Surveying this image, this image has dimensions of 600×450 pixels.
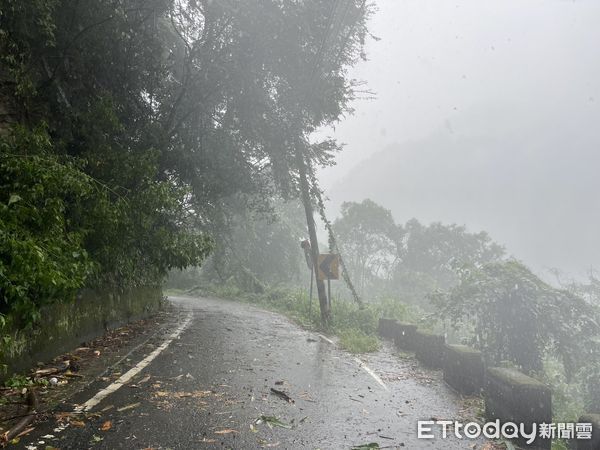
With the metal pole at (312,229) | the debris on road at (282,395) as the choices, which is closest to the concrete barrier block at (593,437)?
the debris on road at (282,395)

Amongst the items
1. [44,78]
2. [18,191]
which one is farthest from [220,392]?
[44,78]

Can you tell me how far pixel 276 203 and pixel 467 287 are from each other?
1077 inches

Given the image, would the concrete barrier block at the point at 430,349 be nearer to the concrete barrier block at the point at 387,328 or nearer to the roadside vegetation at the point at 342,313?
the roadside vegetation at the point at 342,313

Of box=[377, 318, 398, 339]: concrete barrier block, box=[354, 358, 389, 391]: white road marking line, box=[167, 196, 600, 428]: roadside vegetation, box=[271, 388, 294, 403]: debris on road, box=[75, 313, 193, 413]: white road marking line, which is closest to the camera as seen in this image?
box=[75, 313, 193, 413]: white road marking line

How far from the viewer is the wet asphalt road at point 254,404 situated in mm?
4453

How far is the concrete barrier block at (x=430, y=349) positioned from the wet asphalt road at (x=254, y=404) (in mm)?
456

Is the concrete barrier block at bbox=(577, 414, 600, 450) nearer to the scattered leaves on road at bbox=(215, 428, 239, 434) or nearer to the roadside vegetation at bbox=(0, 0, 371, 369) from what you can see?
the scattered leaves on road at bbox=(215, 428, 239, 434)

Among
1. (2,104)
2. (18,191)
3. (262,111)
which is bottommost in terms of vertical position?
(18,191)

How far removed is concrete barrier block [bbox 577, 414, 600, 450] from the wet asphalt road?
1.11 m

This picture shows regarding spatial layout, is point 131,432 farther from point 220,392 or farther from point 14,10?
point 14,10

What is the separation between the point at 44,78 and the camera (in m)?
8.88

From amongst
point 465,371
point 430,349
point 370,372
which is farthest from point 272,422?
point 430,349

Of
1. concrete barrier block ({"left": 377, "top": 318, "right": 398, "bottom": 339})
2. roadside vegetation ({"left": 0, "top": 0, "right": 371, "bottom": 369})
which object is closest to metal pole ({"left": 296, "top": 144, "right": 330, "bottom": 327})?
roadside vegetation ({"left": 0, "top": 0, "right": 371, "bottom": 369})

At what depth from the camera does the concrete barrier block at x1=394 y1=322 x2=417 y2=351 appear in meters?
11.5
